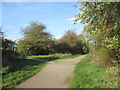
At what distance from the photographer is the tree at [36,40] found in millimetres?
26531

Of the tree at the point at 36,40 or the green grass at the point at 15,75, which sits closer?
the green grass at the point at 15,75

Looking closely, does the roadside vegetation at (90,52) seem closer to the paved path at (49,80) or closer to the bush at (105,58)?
the bush at (105,58)

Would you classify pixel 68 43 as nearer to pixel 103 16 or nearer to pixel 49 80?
pixel 49 80

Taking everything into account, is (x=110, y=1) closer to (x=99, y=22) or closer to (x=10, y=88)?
(x=99, y=22)

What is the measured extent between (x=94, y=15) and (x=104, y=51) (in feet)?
14.6

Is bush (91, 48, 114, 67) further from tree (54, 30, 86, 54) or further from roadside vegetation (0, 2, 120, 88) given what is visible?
tree (54, 30, 86, 54)

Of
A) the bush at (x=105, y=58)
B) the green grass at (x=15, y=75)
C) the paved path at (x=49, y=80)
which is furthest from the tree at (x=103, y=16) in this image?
the green grass at (x=15, y=75)

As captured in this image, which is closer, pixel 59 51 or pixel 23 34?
pixel 23 34

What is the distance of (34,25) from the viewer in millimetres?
28703

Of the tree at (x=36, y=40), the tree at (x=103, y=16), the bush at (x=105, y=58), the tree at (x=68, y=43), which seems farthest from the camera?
the tree at (x=68, y=43)

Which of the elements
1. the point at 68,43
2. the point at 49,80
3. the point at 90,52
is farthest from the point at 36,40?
the point at 49,80

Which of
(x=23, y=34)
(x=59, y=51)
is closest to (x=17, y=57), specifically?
(x=23, y=34)

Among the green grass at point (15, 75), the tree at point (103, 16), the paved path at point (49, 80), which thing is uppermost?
the tree at point (103, 16)

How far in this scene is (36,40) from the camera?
27.0m
